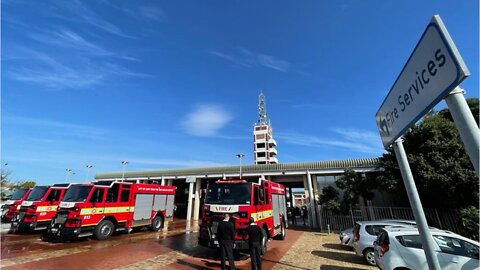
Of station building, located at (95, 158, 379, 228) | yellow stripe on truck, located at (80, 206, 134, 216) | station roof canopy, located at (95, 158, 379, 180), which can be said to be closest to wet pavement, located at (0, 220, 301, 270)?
yellow stripe on truck, located at (80, 206, 134, 216)

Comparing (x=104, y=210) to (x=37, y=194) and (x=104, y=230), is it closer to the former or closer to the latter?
(x=104, y=230)

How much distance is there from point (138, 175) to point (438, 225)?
3059 cm

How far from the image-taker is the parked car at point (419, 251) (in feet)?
18.4

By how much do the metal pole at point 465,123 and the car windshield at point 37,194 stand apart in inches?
726

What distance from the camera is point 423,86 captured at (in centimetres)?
166

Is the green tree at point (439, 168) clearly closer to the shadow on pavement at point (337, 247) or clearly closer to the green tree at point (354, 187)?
the green tree at point (354, 187)

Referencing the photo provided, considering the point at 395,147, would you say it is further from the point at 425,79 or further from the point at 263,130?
the point at 263,130

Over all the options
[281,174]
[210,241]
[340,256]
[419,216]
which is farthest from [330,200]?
[419,216]

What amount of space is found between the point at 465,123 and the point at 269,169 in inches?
931

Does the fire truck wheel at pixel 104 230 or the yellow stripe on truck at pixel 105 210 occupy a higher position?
the yellow stripe on truck at pixel 105 210

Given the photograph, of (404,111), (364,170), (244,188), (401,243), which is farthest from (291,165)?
(404,111)

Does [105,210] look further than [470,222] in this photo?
Yes

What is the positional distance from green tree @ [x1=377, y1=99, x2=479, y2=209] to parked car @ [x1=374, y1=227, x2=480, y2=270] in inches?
360

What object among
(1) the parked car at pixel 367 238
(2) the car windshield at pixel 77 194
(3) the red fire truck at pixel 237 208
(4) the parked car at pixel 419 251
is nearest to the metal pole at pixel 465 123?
(4) the parked car at pixel 419 251
